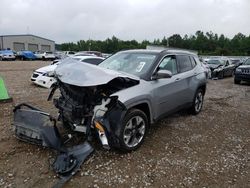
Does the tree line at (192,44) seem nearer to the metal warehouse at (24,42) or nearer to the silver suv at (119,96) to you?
the metal warehouse at (24,42)

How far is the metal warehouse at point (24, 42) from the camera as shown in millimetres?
70250

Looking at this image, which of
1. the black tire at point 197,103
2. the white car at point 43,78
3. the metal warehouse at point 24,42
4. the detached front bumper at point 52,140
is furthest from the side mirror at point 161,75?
the metal warehouse at point 24,42

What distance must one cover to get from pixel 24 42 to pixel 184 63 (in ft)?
244

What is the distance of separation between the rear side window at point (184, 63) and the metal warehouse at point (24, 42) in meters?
73.1

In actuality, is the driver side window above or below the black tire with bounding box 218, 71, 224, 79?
above

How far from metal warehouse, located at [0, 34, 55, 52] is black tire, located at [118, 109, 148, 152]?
74429mm

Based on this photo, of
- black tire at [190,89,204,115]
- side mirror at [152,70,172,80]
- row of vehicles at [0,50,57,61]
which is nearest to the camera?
side mirror at [152,70,172,80]

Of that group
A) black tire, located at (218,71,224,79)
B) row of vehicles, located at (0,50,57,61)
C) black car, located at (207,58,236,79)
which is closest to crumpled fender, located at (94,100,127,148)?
black car, located at (207,58,236,79)

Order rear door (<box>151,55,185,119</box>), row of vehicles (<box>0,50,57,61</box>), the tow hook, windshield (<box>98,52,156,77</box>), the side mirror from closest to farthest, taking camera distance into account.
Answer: the tow hook
the side mirror
rear door (<box>151,55,185,119</box>)
windshield (<box>98,52,156,77</box>)
row of vehicles (<box>0,50,57,61</box>)

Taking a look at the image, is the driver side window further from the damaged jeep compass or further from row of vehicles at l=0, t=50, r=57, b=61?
row of vehicles at l=0, t=50, r=57, b=61

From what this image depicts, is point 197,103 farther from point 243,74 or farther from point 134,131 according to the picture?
point 243,74

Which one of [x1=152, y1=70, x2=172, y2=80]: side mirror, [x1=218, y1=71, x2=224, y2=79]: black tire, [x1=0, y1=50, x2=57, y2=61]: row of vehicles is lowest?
[x1=218, y1=71, x2=224, y2=79]: black tire

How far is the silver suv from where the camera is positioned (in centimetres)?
394

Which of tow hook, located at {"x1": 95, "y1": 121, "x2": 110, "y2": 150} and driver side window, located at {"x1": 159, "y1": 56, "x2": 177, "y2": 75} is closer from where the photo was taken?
tow hook, located at {"x1": 95, "y1": 121, "x2": 110, "y2": 150}
